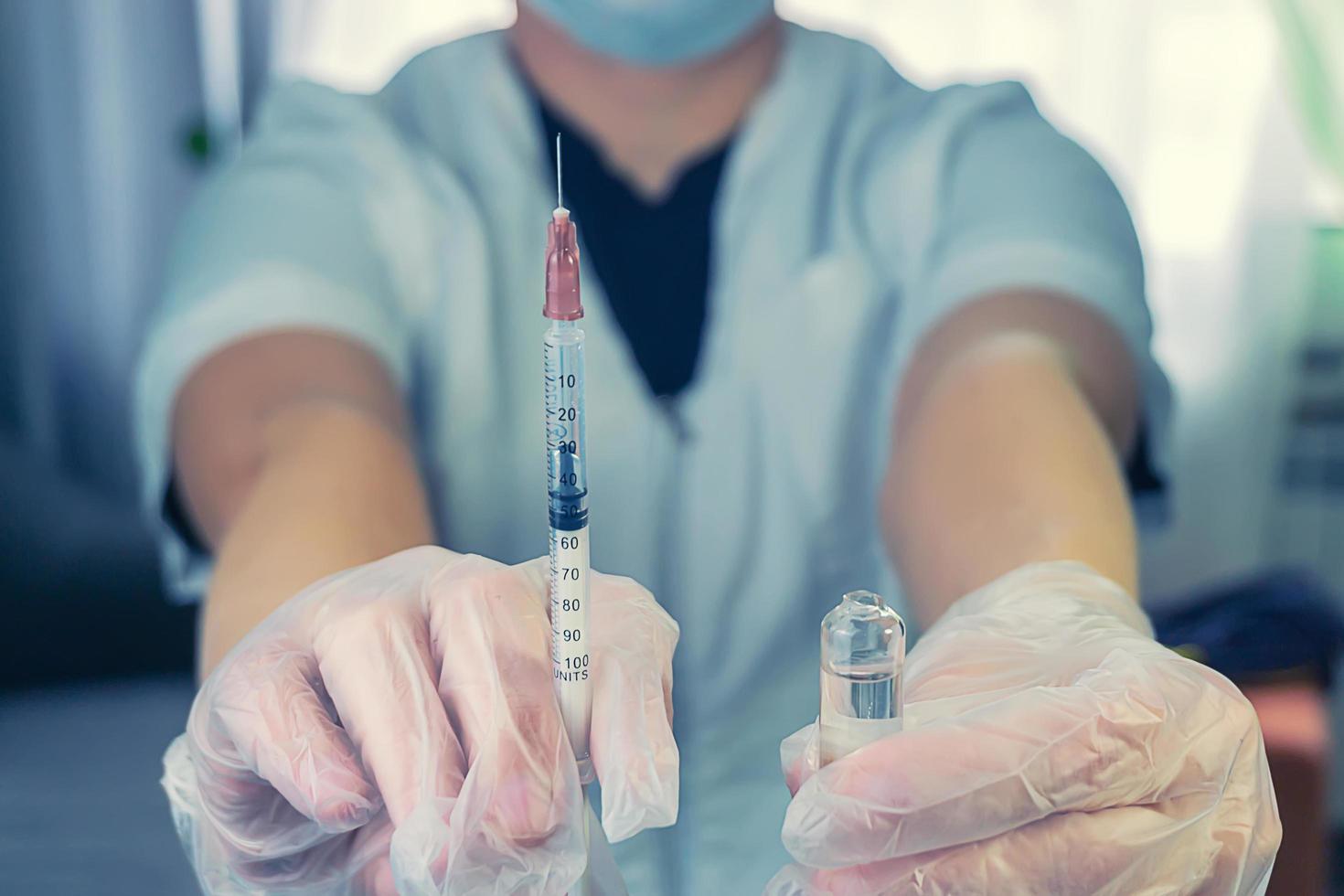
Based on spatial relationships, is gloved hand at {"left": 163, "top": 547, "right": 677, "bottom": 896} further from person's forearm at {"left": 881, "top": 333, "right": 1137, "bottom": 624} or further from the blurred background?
the blurred background

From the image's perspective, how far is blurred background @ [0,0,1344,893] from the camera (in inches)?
74.1

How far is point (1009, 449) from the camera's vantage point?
32.1 inches

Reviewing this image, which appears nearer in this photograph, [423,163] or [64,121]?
[423,163]

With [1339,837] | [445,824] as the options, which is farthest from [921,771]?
[1339,837]

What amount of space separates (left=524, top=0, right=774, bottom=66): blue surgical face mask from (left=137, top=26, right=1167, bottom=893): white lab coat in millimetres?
62

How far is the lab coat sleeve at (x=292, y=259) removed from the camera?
904 millimetres

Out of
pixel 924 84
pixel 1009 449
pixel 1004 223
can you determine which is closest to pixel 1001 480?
pixel 1009 449

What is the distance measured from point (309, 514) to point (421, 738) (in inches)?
9.6

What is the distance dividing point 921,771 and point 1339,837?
1.98m

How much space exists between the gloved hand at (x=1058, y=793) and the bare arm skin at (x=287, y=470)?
0.32 metres

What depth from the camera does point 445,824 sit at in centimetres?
53

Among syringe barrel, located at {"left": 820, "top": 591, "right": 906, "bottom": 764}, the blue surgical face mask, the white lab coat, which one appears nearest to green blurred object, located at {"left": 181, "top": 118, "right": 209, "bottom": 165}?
the white lab coat

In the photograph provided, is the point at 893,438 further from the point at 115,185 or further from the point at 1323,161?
the point at 115,185

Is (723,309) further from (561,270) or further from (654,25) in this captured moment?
(561,270)
